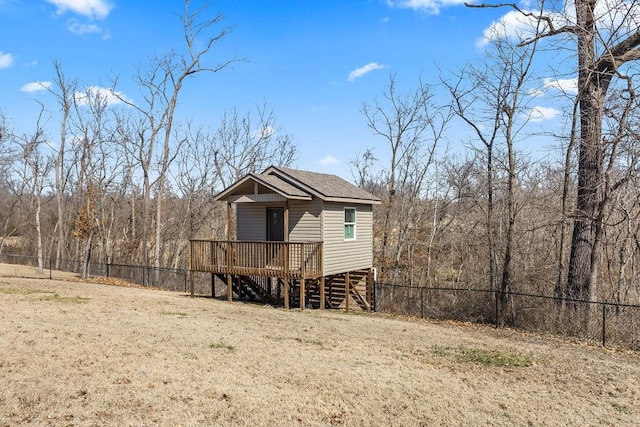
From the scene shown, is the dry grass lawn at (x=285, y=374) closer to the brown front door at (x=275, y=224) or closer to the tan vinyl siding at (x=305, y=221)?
the tan vinyl siding at (x=305, y=221)

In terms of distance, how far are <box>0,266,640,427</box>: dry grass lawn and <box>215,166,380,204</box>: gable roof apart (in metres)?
4.93

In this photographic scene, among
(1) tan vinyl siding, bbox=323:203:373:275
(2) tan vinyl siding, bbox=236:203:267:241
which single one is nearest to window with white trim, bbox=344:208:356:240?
(1) tan vinyl siding, bbox=323:203:373:275

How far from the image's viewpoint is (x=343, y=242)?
17.2 metres

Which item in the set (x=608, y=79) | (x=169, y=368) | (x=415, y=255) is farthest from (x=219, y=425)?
(x=415, y=255)

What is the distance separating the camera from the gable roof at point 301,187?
1569 centimetres

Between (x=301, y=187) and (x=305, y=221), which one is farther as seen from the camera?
(x=305, y=221)

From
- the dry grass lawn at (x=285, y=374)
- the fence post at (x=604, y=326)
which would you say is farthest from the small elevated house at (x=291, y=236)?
the fence post at (x=604, y=326)

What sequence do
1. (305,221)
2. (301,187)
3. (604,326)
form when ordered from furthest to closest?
1. (305,221)
2. (301,187)
3. (604,326)

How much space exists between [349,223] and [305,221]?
2.09 metres

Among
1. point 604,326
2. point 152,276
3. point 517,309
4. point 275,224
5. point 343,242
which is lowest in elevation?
point 152,276

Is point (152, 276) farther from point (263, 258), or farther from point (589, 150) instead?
point (589, 150)

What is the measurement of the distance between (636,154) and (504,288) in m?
5.69

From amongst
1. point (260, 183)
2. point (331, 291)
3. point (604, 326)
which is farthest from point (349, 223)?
point (604, 326)

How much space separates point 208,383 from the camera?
6918 millimetres
